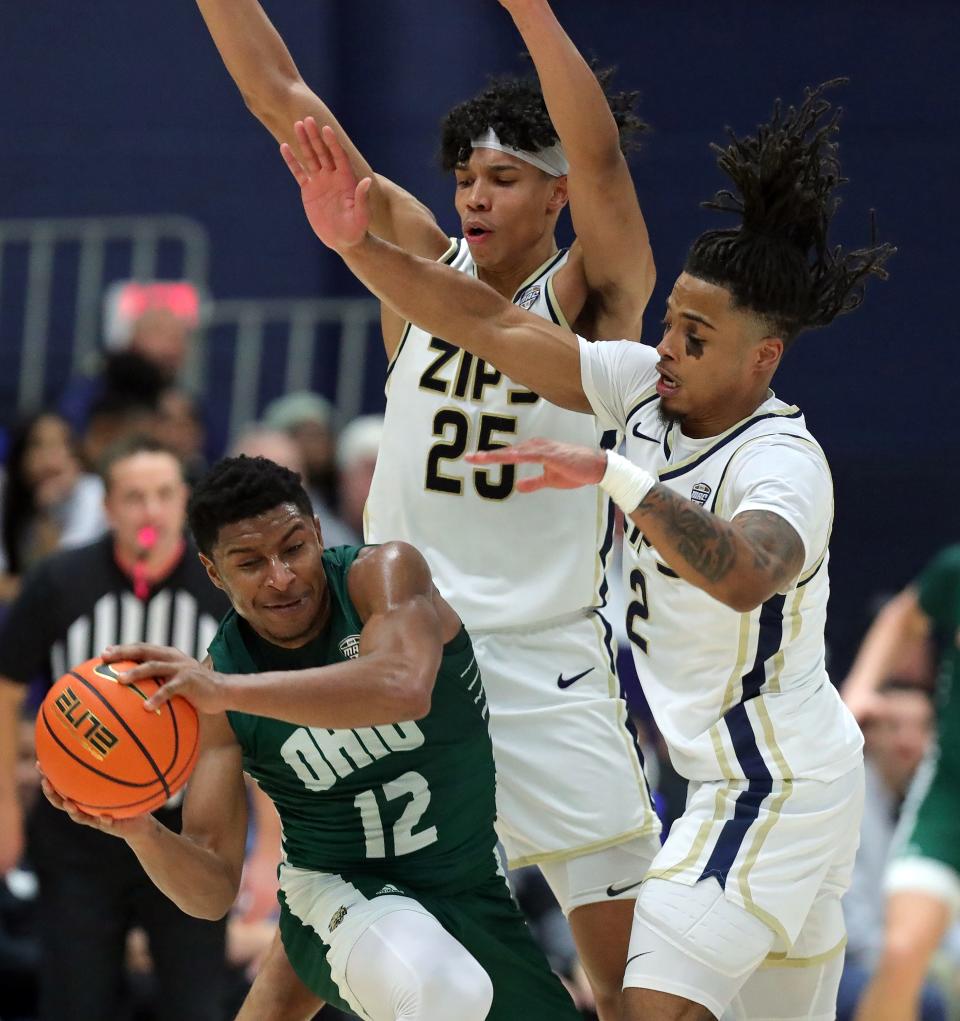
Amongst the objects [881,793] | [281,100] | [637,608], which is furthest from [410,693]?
[881,793]

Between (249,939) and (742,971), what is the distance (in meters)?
3.33

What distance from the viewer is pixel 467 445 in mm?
5012

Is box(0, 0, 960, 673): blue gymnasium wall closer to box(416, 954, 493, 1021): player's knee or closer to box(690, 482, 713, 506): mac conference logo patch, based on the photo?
box(690, 482, 713, 506): mac conference logo patch

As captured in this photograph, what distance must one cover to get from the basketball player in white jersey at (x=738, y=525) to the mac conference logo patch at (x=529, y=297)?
0.89 feet

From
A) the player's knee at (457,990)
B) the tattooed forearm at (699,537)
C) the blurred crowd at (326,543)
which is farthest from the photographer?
the blurred crowd at (326,543)

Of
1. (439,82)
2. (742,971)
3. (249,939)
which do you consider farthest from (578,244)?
(439,82)

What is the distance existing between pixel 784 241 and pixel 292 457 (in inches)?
195

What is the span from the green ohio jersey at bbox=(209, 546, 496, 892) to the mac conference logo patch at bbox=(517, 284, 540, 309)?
808 millimetres

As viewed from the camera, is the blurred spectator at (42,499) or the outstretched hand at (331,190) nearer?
the outstretched hand at (331,190)

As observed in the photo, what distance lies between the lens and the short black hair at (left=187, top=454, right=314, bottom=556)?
14.8ft

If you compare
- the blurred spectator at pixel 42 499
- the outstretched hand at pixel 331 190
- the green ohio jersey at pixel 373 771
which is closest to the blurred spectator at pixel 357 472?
the blurred spectator at pixel 42 499

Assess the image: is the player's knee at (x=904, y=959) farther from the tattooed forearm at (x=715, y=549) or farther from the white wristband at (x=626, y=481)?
the white wristband at (x=626, y=481)

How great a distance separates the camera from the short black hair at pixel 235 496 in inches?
178

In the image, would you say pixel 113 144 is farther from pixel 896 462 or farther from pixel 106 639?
pixel 106 639
